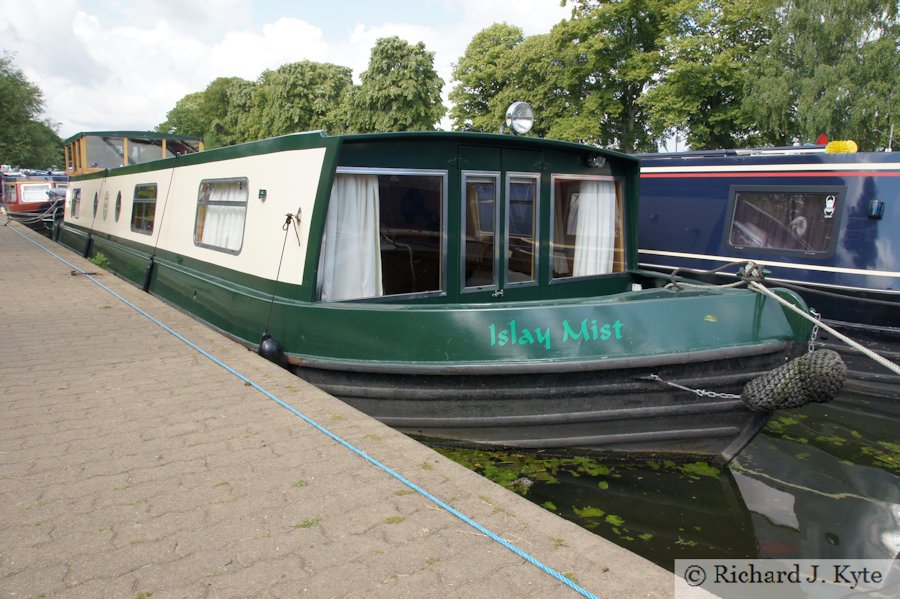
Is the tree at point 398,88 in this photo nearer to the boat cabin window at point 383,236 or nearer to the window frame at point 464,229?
the window frame at point 464,229

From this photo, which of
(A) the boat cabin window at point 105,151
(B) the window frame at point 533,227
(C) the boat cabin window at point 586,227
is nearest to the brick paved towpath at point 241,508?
(B) the window frame at point 533,227

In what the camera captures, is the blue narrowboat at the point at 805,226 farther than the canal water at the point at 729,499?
Yes

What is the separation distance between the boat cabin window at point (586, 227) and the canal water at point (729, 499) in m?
Answer: 1.87

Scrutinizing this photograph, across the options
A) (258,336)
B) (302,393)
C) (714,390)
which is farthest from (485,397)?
(258,336)

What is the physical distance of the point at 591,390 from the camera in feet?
13.4

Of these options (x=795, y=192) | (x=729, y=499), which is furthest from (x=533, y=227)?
(x=795, y=192)

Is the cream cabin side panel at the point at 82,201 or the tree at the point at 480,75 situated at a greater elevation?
the tree at the point at 480,75

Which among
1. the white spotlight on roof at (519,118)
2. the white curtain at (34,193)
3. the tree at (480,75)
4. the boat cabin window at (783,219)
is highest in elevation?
the tree at (480,75)

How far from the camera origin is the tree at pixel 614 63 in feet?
80.2

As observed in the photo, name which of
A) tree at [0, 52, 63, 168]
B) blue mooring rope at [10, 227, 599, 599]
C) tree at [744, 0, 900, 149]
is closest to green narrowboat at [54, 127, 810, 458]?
blue mooring rope at [10, 227, 599, 599]

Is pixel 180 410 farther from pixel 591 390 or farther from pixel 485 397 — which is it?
pixel 591 390

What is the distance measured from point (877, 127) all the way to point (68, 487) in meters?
25.4

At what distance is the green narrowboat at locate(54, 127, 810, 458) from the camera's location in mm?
4074

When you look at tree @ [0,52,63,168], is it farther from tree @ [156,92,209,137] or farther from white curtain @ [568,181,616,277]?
white curtain @ [568,181,616,277]
